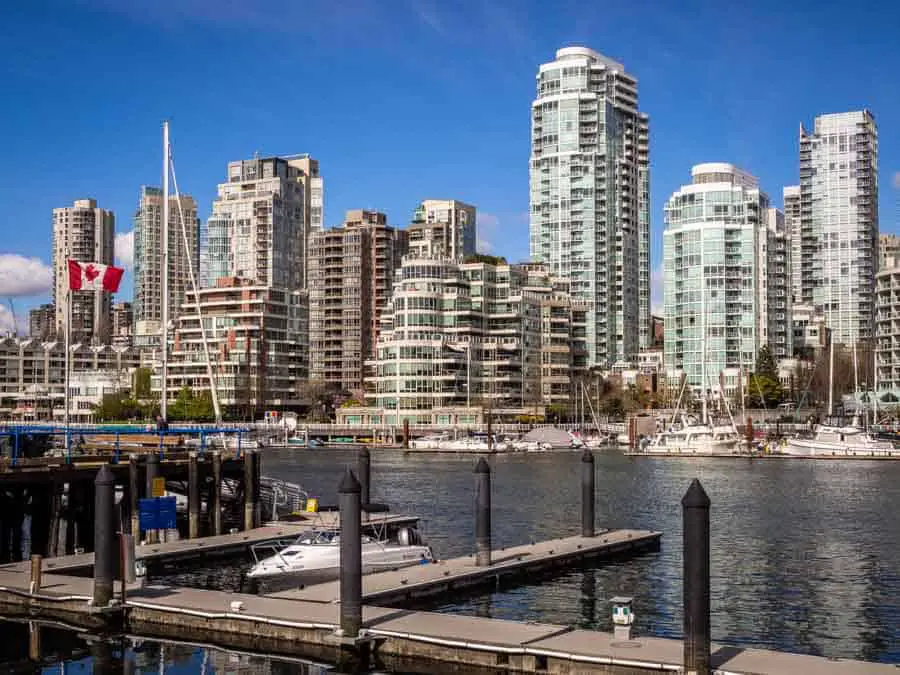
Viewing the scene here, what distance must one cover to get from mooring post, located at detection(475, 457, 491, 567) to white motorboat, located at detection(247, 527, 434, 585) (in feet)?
12.5

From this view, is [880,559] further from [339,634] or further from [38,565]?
[38,565]

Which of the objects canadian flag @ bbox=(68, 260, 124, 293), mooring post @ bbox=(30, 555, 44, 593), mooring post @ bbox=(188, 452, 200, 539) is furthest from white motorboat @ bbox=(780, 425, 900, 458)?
mooring post @ bbox=(30, 555, 44, 593)

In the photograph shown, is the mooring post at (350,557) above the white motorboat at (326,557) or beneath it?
above

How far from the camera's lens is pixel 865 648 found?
1532 inches

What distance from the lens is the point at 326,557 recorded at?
46938 millimetres

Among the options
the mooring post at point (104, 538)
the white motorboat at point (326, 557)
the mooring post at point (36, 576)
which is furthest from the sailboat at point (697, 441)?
the mooring post at point (104, 538)

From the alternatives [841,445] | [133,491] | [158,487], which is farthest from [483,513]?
[841,445]

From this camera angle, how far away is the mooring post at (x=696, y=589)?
29.7 m

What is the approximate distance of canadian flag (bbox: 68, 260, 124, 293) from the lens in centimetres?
6606

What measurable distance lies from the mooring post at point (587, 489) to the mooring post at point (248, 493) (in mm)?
16081

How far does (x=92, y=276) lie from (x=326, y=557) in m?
27.4

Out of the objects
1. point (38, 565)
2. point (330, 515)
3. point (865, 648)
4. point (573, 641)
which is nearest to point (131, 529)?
point (330, 515)

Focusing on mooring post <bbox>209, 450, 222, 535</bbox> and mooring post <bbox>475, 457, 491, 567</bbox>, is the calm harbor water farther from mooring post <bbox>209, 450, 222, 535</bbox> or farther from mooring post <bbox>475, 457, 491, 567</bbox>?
mooring post <bbox>209, 450, 222, 535</bbox>

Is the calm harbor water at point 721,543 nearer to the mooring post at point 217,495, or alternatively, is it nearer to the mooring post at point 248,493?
the mooring post at point 217,495
